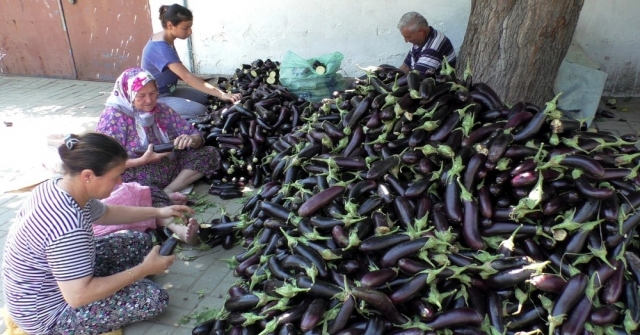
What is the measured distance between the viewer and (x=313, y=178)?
→ 2725 mm

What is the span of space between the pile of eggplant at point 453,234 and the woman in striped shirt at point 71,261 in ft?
1.39

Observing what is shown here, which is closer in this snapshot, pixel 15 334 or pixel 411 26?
pixel 15 334

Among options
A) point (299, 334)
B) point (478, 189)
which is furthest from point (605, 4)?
point (299, 334)

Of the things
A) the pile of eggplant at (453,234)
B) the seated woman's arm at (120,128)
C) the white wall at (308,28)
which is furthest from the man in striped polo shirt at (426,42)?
the seated woman's arm at (120,128)

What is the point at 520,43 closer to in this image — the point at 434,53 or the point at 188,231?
the point at 434,53

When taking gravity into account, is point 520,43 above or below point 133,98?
above

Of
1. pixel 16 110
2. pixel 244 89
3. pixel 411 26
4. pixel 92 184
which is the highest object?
pixel 411 26

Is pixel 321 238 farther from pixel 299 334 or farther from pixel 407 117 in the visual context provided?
pixel 407 117

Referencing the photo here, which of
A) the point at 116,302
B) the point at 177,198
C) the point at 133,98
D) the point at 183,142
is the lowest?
the point at 177,198

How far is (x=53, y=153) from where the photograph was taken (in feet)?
7.79

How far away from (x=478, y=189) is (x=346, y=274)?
2.36 ft

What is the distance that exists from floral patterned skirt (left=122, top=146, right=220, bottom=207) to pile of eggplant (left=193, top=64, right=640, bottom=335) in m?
1.16

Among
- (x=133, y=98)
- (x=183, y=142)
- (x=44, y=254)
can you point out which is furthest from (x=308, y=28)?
(x=44, y=254)

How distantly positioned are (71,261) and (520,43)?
3021 millimetres
